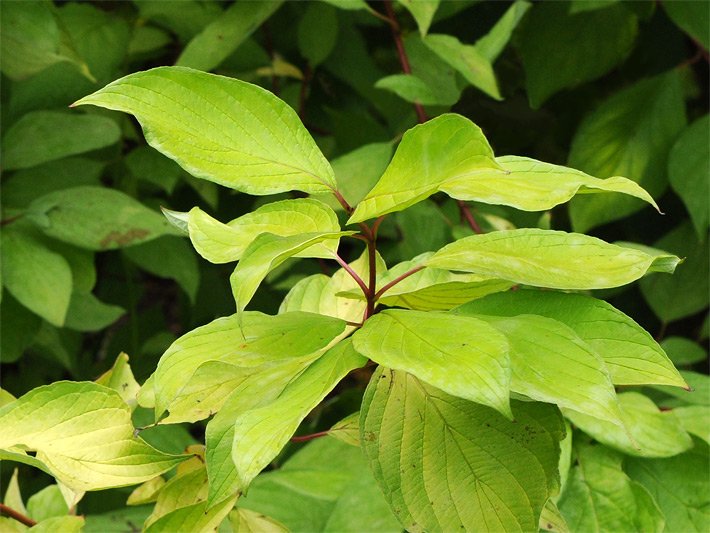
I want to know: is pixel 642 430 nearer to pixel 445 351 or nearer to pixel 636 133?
pixel 445 351

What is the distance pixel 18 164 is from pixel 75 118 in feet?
0.28

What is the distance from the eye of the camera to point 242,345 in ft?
1.54

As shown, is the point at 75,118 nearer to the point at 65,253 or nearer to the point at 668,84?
the point at 65,253

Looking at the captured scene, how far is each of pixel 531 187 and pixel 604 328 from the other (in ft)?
0.28

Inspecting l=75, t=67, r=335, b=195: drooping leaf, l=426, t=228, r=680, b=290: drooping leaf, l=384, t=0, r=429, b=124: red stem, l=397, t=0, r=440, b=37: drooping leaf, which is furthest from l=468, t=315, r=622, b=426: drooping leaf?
l=384, t=0, r=429, b=124: red stem

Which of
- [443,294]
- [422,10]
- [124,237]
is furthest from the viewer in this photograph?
[124,237]

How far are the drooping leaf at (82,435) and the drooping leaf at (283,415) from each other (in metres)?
0.12

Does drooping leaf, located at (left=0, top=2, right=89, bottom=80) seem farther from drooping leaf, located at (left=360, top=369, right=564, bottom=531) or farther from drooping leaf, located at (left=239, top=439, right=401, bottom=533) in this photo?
drooping leaf, located at (left=360, top=369, right=564, bottom=531)

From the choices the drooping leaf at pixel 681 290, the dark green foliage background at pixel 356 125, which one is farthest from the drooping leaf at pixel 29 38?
the drooping leaf at pixel 681 290

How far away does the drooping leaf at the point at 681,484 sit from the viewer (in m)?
0.70

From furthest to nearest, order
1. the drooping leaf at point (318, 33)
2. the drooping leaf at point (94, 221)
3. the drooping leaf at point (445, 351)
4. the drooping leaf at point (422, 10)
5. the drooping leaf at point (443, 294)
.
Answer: the drooping leaf at point (318, 33)
the drooping leaf at point (94, 221)
the drooping leaf at point (422, 10)
the drooping leaf at point (443, 294)
the drooping leaf at point (445, 351)

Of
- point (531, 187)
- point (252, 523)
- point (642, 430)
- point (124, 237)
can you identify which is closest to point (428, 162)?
point (531, 187)

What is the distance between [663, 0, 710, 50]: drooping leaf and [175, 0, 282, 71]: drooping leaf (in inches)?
19.0

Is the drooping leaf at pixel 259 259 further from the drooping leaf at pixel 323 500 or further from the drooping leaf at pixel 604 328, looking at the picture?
the drooping leaf at pixel 323 500
